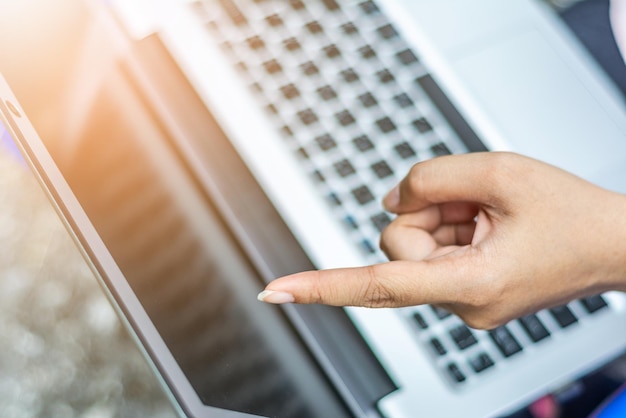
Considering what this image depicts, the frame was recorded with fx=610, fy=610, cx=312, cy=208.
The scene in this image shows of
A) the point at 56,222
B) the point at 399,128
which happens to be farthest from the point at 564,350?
the point at 56,222

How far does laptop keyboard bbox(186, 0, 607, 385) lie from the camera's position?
482 millimetres

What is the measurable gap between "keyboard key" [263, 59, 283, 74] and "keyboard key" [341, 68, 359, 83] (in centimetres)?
6

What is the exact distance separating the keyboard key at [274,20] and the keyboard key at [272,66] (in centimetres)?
4

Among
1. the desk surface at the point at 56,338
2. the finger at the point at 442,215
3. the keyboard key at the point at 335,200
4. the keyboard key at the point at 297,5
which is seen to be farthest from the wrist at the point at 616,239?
the desk surface at the point at 56,338

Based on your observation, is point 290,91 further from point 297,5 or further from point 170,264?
point 170,264

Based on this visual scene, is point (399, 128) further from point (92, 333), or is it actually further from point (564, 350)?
point (92, 333)

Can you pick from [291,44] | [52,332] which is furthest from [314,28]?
[52,332]

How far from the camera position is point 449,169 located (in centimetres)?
45

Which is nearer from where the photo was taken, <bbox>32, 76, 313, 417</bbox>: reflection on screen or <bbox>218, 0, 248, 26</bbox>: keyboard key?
<bbox>32, 76, 313, 417</bbox>: reflection on screen

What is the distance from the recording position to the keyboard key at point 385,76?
55 cm

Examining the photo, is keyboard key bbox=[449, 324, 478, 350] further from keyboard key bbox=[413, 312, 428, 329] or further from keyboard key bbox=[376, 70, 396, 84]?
keyboard key bbox=[376, 70, 396, 84]

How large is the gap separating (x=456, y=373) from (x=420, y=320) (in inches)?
1.9

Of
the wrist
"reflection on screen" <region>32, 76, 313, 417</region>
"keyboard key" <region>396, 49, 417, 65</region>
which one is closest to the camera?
"reflection on screen" <region>32, 76, 313, 417</region>

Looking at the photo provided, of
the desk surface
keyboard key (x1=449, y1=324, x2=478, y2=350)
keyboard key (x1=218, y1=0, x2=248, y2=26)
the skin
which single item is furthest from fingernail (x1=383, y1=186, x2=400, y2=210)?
the desk surface
